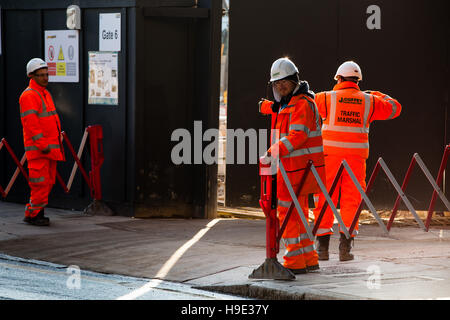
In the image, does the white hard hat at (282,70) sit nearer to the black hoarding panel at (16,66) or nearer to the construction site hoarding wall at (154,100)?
the construction site hoarding wall at (154,100)

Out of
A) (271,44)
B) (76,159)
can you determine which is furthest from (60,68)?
(271,44)

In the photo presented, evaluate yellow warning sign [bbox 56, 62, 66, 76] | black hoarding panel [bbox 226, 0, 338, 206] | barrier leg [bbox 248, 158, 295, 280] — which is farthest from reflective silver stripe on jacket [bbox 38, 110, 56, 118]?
barrier leg [bbox 248, 158, 295, 280]

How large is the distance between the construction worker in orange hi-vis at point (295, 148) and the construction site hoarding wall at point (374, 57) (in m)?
3.95

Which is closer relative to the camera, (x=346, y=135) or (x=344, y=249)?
(x=344, y=249)

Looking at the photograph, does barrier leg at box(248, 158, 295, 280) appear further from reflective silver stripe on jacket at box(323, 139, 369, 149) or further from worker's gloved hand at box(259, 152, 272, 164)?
reflective silver stripe on jacket at box(323, 139, 369, 149)

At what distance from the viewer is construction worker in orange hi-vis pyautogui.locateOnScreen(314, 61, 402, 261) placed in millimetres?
9734

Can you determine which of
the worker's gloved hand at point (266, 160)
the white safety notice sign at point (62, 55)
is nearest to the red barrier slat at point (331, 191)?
the worker's gloved hand at point (266, 160)

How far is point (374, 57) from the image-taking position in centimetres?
1271

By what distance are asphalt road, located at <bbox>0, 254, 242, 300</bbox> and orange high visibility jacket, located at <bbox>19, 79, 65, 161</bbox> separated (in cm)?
251

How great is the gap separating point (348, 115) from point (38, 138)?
4.03m

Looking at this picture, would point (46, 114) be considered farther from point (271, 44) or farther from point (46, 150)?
point (271, 44)

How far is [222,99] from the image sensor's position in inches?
502

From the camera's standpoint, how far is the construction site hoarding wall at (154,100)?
12.5 meters
